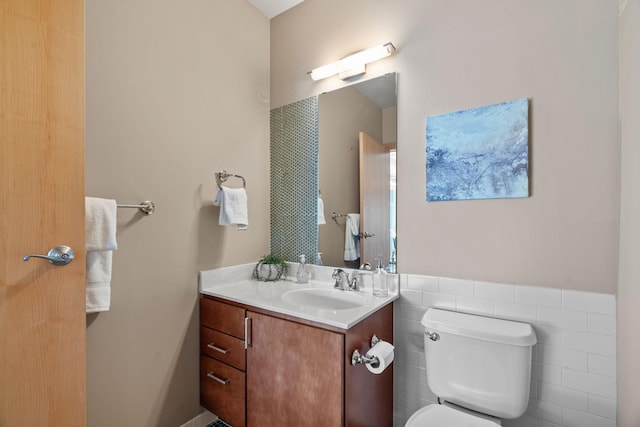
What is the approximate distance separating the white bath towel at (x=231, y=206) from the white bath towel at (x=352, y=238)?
620mm

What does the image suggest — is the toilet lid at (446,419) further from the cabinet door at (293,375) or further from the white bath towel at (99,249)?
the white bath towel at (99,249)

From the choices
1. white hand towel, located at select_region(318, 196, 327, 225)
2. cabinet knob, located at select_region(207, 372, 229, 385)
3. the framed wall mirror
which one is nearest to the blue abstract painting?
the framed wall mirror

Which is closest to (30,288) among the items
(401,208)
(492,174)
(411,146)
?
(401,208)

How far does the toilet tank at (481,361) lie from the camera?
1.19m

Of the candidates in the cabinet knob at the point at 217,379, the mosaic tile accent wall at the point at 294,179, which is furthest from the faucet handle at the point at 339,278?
the cabinet knob at the point at 217,379

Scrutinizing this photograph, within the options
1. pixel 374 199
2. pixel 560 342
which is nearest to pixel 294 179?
pixel 374 199

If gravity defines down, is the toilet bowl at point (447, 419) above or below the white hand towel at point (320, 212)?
below

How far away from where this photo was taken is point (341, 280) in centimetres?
177

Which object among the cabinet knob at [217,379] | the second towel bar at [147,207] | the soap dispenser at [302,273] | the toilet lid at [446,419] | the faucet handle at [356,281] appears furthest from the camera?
the soap dispenser at [302,273]

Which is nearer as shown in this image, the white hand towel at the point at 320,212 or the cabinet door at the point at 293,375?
the cabinet door at the point at 293,375

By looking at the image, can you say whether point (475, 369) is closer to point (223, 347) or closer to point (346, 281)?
Result: point (346, 281)

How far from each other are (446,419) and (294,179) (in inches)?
60.2

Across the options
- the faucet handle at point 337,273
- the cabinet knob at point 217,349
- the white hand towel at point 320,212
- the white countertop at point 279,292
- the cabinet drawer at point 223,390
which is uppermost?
the white hand towel at point 320,212

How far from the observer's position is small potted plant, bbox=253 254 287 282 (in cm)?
200
